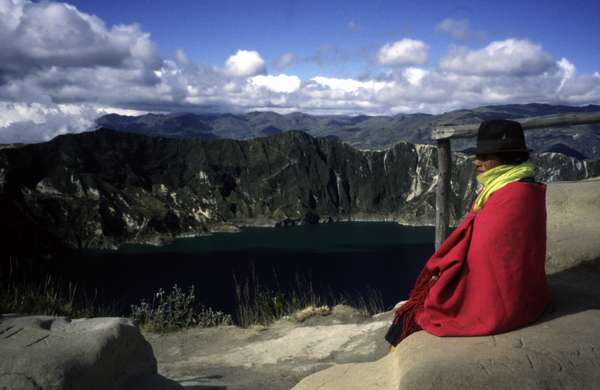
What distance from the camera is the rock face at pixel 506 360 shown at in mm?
3004

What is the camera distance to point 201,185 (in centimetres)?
13400

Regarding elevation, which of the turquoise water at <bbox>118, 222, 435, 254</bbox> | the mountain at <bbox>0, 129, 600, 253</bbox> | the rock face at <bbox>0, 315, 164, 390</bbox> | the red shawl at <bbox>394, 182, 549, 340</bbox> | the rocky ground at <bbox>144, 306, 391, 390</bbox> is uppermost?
the red shawl at <bbox>394, 182, 549, 340</bbox>

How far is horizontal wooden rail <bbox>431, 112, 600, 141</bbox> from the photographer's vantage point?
688cm

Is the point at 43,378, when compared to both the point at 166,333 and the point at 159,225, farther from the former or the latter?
the point at 159,225

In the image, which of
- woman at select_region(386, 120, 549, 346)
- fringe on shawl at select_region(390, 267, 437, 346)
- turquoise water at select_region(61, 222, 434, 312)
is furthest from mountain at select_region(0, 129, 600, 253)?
woman at select_region(386, 120, 549, 346)

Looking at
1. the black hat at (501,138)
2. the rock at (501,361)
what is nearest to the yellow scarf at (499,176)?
the black hat at (501,138)

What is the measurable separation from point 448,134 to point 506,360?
4.47 m

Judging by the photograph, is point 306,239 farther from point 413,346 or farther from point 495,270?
point 495,270

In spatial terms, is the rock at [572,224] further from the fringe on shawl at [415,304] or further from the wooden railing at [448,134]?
the fringe on shawl at [415,304]

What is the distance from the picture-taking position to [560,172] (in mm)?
128875

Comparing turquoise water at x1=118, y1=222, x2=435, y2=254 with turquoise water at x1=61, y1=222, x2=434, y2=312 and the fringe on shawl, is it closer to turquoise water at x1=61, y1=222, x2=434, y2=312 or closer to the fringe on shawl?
turquoise water at x1=61, y1=222, x2=434, y2=312

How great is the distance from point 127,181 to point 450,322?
125 metres

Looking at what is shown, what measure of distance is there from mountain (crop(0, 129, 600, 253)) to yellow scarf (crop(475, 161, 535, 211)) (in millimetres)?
82643

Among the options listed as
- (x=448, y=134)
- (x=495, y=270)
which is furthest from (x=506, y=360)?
(x=448, y=134)
